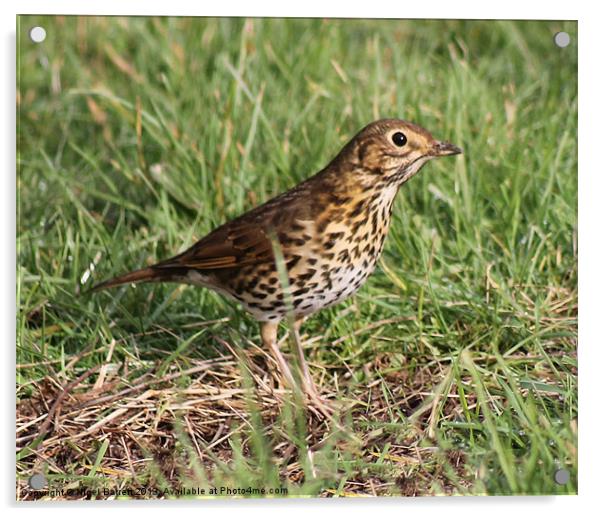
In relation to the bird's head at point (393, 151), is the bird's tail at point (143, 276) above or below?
below

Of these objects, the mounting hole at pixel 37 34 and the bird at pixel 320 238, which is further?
the mounting hole at pixel 37 34

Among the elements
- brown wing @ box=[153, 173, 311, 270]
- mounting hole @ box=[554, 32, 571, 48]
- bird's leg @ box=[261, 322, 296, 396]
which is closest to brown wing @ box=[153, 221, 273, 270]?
brown wing @ box=[153, 173, 311, 270]

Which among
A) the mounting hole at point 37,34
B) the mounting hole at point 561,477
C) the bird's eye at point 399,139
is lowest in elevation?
the mounting hole at point 561,477

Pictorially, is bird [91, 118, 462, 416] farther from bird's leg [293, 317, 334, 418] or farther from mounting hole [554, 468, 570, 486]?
mounting hole [554, 468, 570, 486]

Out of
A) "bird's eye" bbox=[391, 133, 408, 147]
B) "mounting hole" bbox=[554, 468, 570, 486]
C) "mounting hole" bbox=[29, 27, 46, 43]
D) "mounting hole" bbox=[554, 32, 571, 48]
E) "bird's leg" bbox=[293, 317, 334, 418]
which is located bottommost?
"mounting hole" bbox=[554, 468, 570, 486]

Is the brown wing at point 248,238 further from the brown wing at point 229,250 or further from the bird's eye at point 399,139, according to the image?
the bird's eye at point 399,139

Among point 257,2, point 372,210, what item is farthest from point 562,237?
point 257,2

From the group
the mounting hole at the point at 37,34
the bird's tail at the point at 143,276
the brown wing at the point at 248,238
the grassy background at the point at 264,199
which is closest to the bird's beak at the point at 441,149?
the brown wing at the point at 248,238
